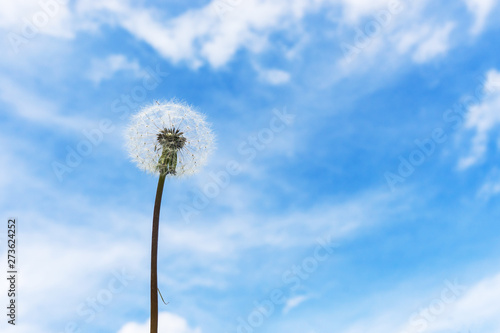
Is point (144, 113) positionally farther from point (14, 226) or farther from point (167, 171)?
point (14, 226)

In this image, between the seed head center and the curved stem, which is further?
the seed head center

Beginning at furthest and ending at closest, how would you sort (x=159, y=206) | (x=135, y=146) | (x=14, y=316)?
(x=14, y=316)
(x=135, y=146)
(x=159, y=206)

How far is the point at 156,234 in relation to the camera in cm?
1334

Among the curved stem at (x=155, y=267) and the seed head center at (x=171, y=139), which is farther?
the seed head center at (x=171, y=139)

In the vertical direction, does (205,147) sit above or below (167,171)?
above

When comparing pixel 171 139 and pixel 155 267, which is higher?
pixel 171 139

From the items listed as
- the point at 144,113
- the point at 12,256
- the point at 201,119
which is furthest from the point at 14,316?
the point at 201,119

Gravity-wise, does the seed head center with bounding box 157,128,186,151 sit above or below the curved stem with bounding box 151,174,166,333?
above

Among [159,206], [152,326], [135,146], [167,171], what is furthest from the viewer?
[135,146]

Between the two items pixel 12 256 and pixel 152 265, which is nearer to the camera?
pixel 152 265

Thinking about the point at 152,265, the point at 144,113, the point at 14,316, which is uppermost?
the point at 144,113

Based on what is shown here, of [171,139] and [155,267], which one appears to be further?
[171,139]

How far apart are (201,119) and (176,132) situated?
4.04ft

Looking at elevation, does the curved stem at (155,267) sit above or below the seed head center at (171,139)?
below
